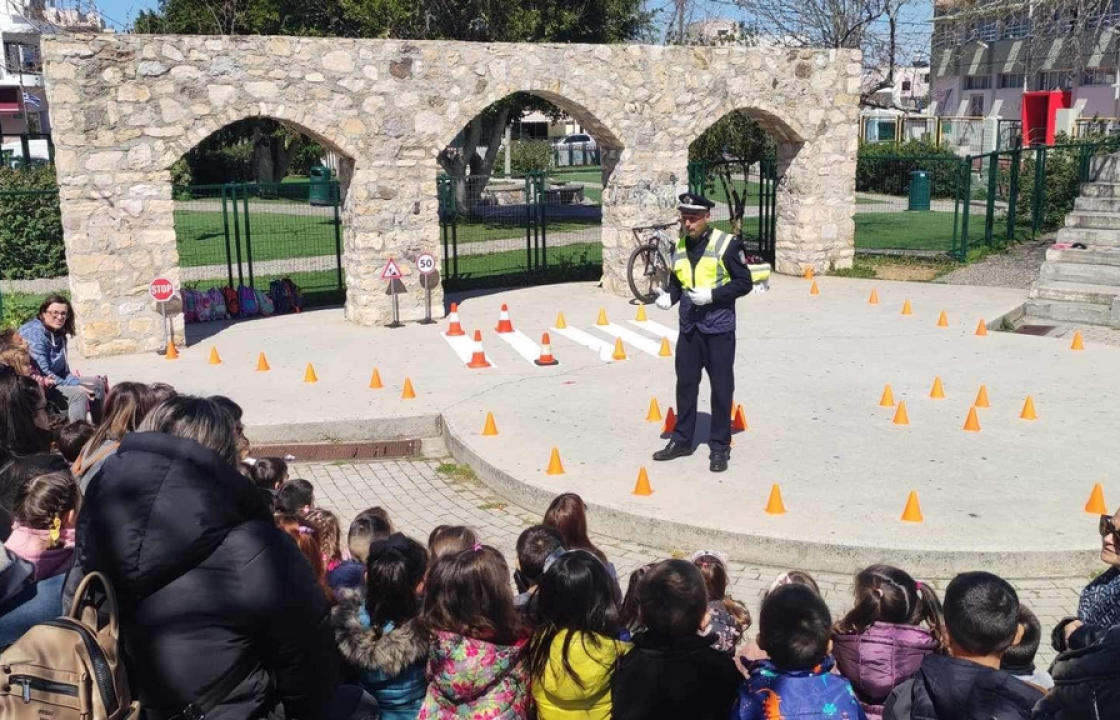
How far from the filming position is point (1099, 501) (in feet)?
23.3

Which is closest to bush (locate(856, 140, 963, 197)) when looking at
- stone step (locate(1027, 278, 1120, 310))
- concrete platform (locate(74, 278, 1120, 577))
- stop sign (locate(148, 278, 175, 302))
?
stone step (locate(1027, 278, 1120, 310))

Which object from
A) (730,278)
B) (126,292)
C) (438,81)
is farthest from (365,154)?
(730,278)

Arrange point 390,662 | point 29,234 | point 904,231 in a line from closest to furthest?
1. point 390,662
2. point 29,234
3. point 904,231

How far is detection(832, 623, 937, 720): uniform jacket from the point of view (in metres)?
4.11

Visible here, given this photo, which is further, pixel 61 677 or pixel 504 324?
pixel 504 324

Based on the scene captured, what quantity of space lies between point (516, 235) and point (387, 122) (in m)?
9.98

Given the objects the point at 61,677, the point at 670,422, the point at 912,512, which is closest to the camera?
the point at 61,677

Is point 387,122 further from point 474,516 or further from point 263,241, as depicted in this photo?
point 263,241

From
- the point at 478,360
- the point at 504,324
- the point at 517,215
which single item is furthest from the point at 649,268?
the point at 517,215

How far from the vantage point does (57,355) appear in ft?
28.9

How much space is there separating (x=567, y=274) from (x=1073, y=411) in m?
9.63

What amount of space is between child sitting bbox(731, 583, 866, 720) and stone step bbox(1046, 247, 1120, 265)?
13.2 metres

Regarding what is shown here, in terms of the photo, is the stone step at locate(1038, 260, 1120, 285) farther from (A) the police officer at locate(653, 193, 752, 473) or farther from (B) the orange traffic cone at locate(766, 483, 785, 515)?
(B) the orange traffic cone at locate(766, 483, 785, 515)

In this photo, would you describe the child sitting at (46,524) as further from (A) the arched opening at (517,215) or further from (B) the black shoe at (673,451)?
(A) the arched opening at (517,215)
